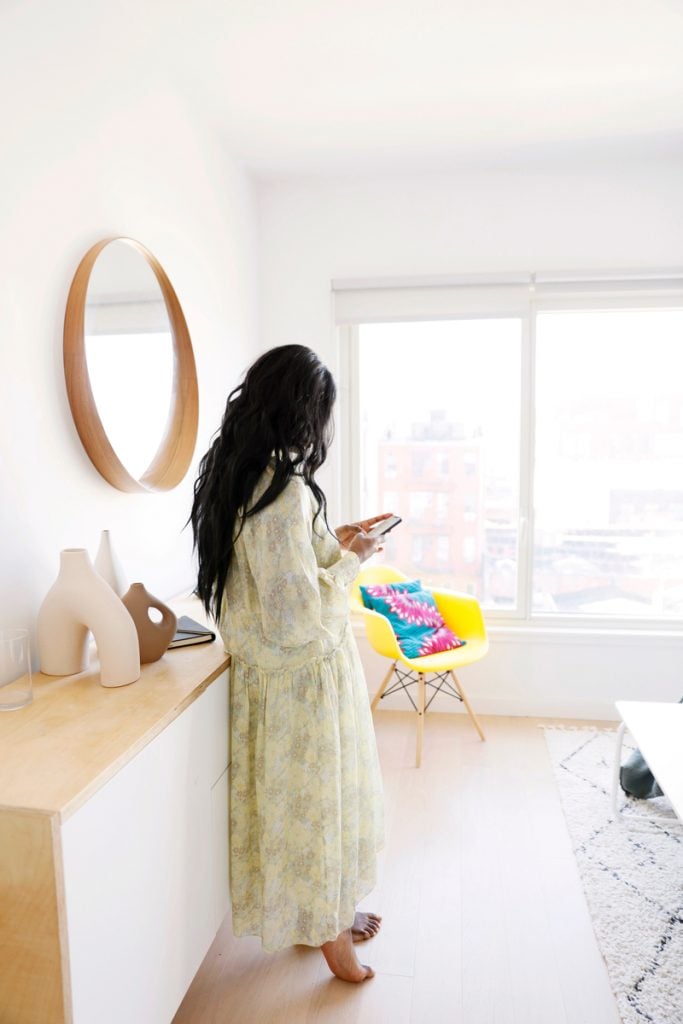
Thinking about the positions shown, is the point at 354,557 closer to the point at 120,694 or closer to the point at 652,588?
the point at 120,694

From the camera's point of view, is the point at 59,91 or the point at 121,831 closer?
the point at 121,831

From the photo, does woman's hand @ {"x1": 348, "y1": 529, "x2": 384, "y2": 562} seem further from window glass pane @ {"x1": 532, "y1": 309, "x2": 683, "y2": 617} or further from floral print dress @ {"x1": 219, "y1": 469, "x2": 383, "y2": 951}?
window glass pane @ {"x1": 532, "y1": 309, "x2": 683, "y2": 617}

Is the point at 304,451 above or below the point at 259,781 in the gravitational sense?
above

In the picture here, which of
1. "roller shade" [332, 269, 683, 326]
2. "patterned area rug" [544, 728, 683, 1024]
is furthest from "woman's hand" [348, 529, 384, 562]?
"roller shade" [332, 269, 683, 326]

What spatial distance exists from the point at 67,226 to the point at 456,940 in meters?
2.04

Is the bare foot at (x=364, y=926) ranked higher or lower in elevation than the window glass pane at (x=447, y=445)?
lower

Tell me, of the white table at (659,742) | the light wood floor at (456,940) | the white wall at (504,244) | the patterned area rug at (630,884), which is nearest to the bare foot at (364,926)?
the light wood floor at (456,940)

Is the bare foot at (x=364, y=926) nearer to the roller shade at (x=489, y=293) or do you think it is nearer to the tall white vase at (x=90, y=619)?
the tall white vase at (x=90, y=619)

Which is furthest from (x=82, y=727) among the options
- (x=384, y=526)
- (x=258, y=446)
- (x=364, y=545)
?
(x=384, y=526)

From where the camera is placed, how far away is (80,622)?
143cm

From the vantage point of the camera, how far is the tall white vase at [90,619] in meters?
1.41

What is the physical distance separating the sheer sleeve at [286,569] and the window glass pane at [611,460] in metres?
2.19

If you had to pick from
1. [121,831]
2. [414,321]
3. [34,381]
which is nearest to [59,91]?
[34,381]

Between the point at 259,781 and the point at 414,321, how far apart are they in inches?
94.0
